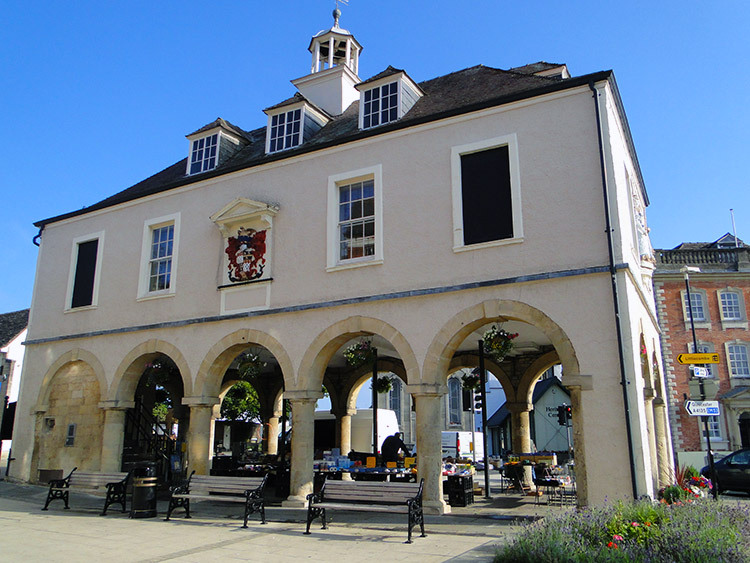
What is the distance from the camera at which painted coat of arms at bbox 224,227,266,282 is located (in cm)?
1479

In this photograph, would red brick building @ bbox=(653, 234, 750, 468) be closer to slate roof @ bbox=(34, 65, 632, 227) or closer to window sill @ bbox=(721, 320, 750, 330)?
window sill @ bbox=(721, 320, 750, 330)

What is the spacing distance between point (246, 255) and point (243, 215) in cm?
95

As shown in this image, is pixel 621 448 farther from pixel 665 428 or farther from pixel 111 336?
pixel 111 336

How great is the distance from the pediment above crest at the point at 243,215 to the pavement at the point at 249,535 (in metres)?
6.35

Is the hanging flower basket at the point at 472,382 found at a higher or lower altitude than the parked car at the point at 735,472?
higher

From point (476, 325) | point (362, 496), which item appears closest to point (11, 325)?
point (362, 496)

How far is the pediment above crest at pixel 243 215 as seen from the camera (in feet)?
48.5

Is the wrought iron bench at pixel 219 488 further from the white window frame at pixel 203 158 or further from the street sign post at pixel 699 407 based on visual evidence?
the white window frame at pixel 203 158

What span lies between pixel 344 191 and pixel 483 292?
4353mm

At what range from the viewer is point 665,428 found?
1509 centimetres

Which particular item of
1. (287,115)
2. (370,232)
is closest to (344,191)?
(370,232)

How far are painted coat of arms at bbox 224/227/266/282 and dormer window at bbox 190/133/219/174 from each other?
10.7 ft

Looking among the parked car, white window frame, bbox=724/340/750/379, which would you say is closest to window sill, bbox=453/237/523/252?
the parked car

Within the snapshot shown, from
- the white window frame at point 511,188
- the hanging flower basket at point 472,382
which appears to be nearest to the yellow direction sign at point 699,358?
the white window frame at point 511,188
